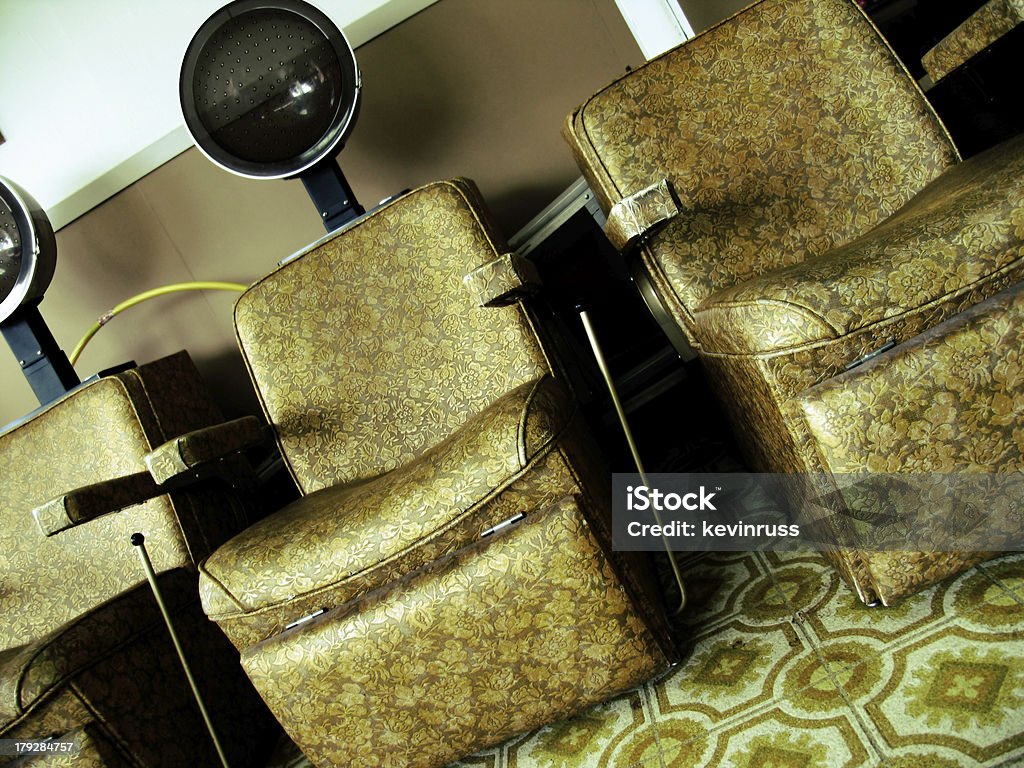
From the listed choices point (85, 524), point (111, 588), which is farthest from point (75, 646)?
point (85, 524)

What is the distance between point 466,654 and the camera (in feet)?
3.84

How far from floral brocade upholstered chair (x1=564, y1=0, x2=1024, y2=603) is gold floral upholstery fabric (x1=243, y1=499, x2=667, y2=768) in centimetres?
37

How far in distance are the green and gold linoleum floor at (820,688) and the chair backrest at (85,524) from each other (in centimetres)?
92

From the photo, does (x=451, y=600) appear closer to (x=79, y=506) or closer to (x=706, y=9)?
(x=79, y=506)

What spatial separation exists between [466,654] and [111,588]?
1065 mm

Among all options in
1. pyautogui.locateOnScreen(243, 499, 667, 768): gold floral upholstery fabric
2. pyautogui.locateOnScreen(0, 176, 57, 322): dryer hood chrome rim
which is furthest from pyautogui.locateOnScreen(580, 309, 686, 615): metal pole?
pyautogui.locateOnScreen(0, 176, 57, 322): dryer hood chrome rim

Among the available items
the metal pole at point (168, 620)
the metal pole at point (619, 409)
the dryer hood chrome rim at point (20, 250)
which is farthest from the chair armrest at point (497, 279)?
the dryer hood chrome rim at point (20, 250)

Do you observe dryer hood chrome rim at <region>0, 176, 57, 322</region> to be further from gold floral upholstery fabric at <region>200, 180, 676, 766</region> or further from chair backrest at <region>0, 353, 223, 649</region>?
gold floral upholstery fabric at <region>200, 180, 676, 766</region>

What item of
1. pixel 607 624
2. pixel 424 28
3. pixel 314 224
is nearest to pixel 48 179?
pixel 314 224

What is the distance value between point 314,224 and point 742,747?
72.0 inches

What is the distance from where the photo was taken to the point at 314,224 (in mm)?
2270

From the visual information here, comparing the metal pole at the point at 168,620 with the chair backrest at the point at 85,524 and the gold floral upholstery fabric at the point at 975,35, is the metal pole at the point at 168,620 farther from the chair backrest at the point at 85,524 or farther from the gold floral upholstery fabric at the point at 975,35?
the gold floral upholstery fabric at the point at 975,35

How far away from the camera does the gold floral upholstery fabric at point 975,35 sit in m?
1.29

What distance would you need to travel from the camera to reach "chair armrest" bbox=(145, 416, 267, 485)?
1449 millimetres
